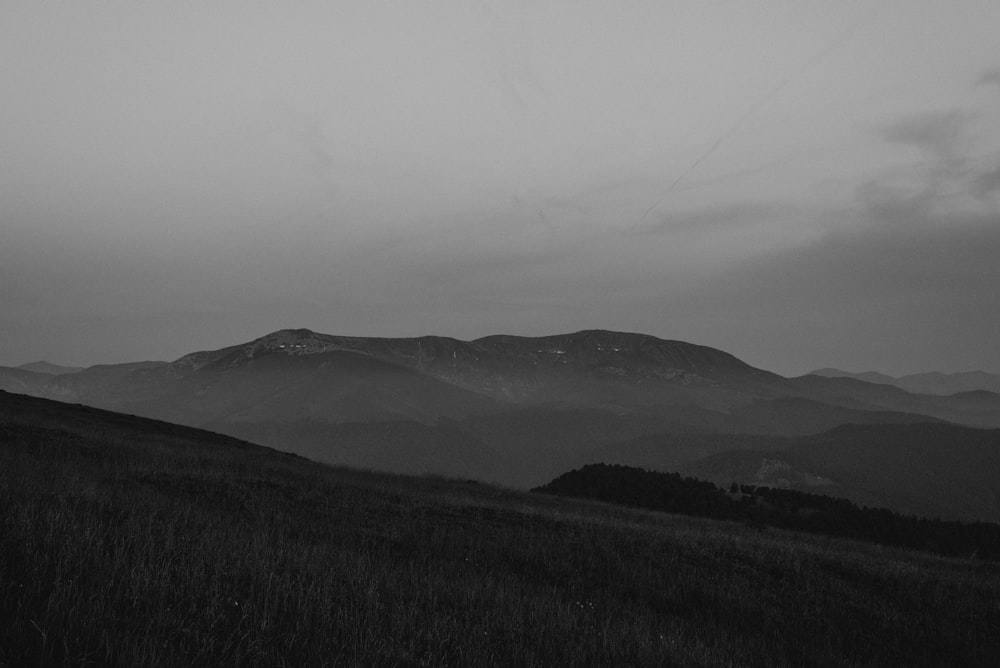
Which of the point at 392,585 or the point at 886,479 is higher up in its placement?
the point at 392,585

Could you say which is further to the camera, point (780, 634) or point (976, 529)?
point (976, 529)

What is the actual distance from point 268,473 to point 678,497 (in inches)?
932

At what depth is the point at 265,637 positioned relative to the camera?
14.3 ft

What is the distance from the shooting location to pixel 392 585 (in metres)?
6.70

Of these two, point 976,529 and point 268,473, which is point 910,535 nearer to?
point 976,529

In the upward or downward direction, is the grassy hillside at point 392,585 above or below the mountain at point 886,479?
above

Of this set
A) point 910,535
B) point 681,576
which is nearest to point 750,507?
point 910,535

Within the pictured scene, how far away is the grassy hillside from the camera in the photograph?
4.23 metres

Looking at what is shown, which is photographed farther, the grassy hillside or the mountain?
the mountain

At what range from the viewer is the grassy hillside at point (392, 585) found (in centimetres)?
423

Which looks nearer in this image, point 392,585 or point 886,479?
point 392,585

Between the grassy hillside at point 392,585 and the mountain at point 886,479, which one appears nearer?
the grassy hillside at point 392,585

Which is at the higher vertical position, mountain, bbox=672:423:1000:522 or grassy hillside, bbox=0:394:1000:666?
grassy hillside, bbox=0:394:1000:666

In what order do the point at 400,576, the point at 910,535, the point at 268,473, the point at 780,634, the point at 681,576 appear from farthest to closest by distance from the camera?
the point at 910,535 → the point at 268,473 → the point at 681,576 → the point at 780,634 → the point at 400,576
